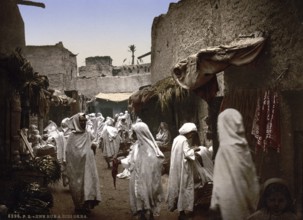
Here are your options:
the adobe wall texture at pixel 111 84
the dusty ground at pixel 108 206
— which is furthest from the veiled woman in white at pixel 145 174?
the adobe wall texture at pixel 111 84

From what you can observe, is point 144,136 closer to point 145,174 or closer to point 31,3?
point 145,174

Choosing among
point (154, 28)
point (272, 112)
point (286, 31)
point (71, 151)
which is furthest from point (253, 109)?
point (154, 28)

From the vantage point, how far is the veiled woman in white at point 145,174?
5.52 metres

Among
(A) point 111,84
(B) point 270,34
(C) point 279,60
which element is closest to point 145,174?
(C) point 279,60

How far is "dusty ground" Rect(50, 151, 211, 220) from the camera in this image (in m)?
6.12

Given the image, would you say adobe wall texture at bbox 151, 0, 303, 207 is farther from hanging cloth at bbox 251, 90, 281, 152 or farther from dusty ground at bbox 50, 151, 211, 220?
dusty ground at bbox 50, 151, 211, 220

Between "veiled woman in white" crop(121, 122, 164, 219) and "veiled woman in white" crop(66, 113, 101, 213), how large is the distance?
2.65 feet

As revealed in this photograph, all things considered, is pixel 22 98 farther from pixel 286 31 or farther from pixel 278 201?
pixel 278 201

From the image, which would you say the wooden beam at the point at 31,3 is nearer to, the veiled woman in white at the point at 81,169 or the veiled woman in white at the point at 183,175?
the veiled woman in white at the point at 81,169

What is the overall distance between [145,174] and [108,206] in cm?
181

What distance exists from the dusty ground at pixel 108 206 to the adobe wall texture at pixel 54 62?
372 inches

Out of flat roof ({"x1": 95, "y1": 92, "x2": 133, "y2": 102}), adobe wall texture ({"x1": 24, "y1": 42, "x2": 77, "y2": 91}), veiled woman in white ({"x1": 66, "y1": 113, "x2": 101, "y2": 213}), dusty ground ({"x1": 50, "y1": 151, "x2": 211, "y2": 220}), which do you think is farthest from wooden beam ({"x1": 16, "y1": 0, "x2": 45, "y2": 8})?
flat roof ({"x1": 95, "y1": 92, "x2": 133, "y2": 102})

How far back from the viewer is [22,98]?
712cm

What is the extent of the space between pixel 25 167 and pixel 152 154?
2006 mm
